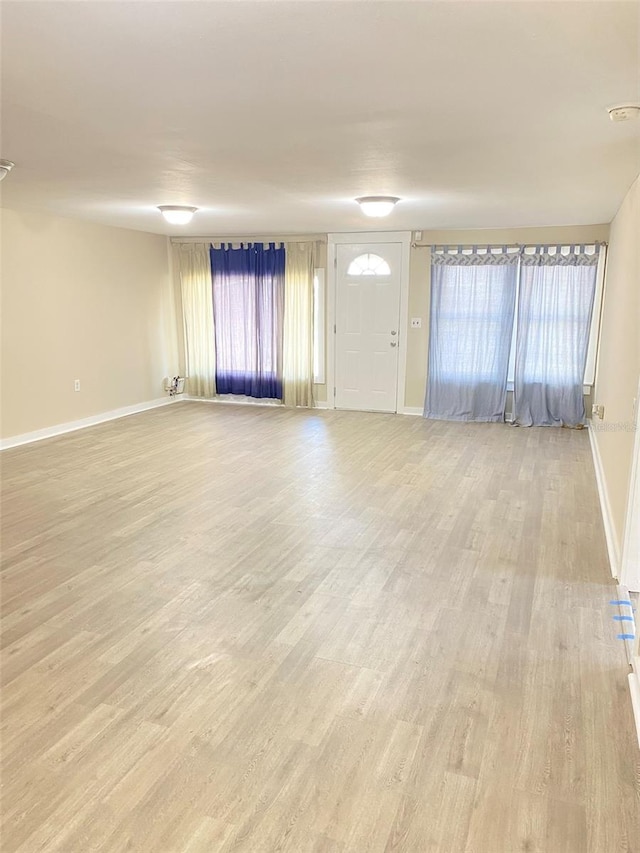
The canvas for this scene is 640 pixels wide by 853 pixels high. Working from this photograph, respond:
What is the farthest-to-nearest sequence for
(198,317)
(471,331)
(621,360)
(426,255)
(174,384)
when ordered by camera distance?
(174,384), (198,317), (426,255), (471,331), (621,360)

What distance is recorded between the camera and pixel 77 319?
6660 millimetres

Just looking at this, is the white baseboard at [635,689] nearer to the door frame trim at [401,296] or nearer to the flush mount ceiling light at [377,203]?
the flush mount ceiling light at [377,203]

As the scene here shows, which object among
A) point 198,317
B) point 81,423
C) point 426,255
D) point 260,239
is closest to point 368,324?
point 426,255

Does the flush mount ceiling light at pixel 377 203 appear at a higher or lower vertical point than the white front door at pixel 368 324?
higher

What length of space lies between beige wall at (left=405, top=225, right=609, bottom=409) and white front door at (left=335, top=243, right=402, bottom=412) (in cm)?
19

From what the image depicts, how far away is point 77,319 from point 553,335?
547 cm

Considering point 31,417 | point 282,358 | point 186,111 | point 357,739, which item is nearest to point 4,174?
point 186,111

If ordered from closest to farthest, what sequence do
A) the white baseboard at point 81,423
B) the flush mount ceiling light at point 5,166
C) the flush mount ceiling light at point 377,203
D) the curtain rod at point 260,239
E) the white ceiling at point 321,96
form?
the white ceiling at point 321,96, the flush mount ceiling light at point 5,166, the flush mount ceiling light at point 377,203, the white baseboard at point 81,423, the curtain rod at point 260,239

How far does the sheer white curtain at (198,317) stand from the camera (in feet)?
26.6

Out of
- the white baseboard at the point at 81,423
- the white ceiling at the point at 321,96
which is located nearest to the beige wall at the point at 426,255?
the white ceiling at the point at 321,96

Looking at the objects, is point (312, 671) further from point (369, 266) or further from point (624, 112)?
point (369, 266)

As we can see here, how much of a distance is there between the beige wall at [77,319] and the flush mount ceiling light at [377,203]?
347 cm

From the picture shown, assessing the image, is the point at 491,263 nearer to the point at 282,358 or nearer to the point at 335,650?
the point at 282,358

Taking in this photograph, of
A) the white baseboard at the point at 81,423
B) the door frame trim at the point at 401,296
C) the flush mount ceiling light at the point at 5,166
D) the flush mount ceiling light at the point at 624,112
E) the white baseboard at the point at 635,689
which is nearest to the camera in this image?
the white baseboard at the point at 635,689
